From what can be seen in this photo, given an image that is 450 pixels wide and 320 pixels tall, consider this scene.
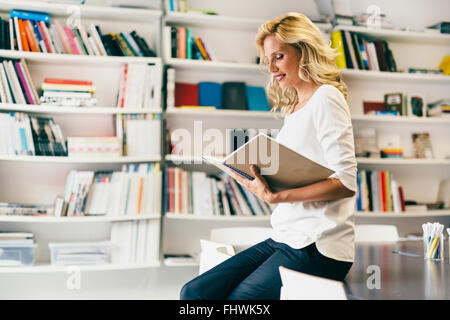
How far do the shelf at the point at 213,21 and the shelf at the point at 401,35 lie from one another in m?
0.24

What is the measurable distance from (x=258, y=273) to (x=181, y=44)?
179cm

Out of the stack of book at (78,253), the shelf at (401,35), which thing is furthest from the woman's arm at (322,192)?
the shelf at (401,35)

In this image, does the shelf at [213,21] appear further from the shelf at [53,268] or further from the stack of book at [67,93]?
the shelf at [53,268]

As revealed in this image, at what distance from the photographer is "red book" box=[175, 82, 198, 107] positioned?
2713mm

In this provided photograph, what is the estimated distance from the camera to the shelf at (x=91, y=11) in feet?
7.90

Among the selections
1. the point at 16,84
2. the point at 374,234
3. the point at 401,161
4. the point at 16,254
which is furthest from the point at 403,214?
the point at 16,84

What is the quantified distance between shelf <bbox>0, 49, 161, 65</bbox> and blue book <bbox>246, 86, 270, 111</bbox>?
650 millimetres

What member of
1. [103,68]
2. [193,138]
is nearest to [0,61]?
[103,68]

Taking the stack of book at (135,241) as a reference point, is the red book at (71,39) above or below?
above

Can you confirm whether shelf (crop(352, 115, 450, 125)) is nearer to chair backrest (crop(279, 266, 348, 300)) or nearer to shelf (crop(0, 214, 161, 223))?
shelf (crop(0, 214, 161, 223))

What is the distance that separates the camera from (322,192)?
1135 mm

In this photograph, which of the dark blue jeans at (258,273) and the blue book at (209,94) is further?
the blue book at (209,94)

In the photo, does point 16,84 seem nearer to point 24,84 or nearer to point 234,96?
point 24,84

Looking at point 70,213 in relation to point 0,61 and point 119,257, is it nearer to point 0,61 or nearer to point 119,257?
point 119,257
